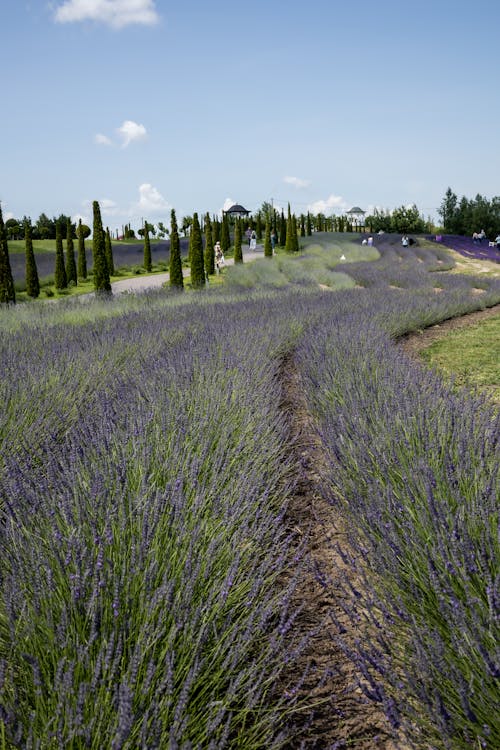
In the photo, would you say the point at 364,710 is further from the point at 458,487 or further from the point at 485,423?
the point at 485,423

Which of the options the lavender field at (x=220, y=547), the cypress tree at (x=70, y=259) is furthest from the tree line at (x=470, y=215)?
the lavender field at (x=220, y=547)

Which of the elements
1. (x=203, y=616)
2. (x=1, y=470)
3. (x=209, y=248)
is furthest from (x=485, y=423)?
(x=209, y=248)

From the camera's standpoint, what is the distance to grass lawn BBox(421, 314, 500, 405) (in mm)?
6930

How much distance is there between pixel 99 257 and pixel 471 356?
42.0ft

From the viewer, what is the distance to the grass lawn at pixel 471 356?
6930mm

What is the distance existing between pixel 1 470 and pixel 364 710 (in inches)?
73.6

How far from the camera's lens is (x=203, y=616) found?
1.86 meters

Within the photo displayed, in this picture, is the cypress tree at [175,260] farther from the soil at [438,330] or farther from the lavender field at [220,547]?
the lavender field at [220,547]

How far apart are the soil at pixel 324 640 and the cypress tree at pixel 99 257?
47.4 feet

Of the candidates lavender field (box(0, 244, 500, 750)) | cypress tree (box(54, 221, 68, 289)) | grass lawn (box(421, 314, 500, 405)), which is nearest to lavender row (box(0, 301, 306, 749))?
lavender field (box(0, 244, 500, 750))

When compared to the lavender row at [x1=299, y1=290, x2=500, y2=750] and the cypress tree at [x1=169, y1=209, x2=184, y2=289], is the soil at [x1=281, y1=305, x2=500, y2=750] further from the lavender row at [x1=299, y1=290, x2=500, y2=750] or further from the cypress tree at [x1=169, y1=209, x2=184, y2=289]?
the cypress tree at [x1=169, y1=209, x2=184, y2=289]

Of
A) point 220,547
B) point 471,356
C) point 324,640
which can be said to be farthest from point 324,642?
point 471,356

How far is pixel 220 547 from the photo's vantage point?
2174 mm

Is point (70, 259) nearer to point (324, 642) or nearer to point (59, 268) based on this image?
point (59, 268)
